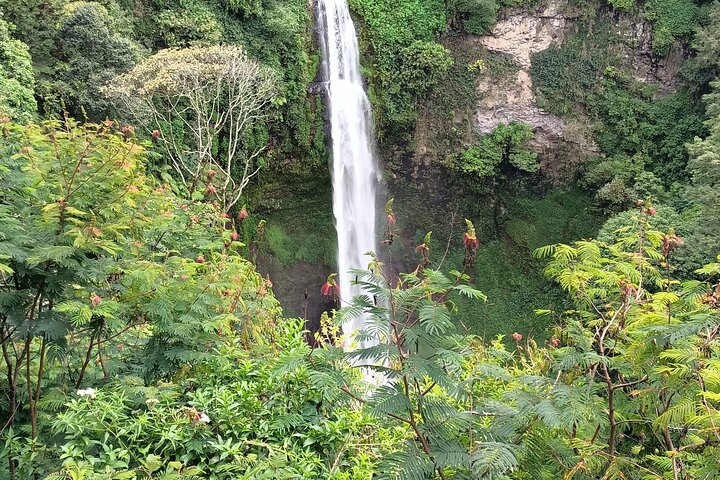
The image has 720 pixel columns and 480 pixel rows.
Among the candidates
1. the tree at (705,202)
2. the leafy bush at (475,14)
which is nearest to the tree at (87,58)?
the leafy bush at (475,14)

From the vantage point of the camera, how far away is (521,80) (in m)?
16.5

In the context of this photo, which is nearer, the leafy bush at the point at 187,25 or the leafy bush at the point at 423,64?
the leafy bush at the point at 187,25

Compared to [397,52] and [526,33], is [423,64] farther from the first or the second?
[526,33]

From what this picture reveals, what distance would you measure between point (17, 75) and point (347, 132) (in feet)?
28.6

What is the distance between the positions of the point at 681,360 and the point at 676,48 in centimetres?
1689

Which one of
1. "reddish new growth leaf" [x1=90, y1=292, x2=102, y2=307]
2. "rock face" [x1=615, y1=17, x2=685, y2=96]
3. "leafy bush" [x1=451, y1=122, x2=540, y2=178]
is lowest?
"reddish new growth leaf" [x1=90, y1=292, x2=102, y2=307]

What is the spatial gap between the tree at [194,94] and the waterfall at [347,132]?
Result: 262 centimetres

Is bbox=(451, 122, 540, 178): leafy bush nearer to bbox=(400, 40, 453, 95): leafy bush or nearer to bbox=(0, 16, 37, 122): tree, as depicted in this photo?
bbox=(400, 40, 453, 95): leafy bush

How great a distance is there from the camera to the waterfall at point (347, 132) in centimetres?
1532

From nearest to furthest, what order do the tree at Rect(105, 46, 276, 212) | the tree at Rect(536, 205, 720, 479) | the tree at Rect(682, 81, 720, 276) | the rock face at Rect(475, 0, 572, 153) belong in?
the tree at Rect(536, 205, 720, 479) < the tree at Rect(105, 46, 276, 212) < the tree at Rect(682, 81, 720, 276) < the rock face at Rect(475, 0, 572, 153)

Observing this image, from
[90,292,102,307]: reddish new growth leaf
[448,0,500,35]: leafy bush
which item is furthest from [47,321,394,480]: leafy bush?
[448,0,500,35]: leafy bush

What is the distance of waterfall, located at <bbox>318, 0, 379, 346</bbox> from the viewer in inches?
603

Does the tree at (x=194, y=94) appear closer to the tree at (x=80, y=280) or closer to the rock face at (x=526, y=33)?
the tree at (x=80, y=280)

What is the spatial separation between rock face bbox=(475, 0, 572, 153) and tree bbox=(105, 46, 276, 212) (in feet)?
23.8
